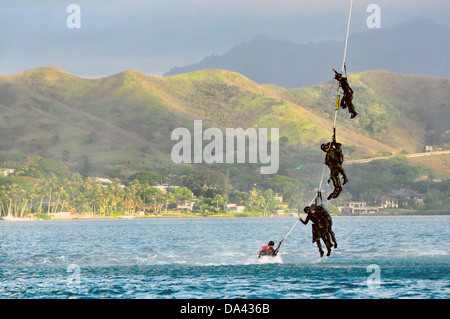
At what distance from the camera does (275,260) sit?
5647 centimetres

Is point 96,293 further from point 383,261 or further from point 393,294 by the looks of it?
point 383,261

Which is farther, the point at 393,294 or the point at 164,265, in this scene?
the point at 164,265
